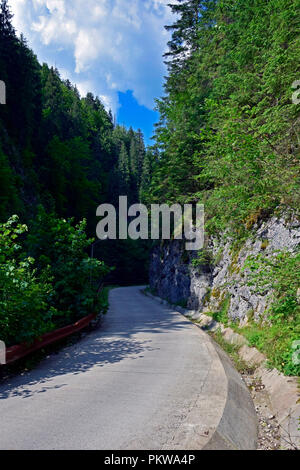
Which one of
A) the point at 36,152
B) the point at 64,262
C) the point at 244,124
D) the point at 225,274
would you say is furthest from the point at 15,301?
the point at 36,152

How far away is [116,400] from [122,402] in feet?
0.50

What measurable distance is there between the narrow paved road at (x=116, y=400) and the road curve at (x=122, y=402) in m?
0.01

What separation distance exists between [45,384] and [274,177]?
656cm

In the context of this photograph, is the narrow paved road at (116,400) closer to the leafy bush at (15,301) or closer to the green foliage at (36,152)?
the leafy bush at (15,301)

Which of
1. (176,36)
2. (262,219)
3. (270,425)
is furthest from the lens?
(176,36)

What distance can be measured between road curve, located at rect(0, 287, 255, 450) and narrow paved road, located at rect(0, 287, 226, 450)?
0.04 ft

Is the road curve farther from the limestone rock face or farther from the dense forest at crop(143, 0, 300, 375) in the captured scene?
the limestone rock face

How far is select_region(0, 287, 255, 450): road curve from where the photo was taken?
339 cm

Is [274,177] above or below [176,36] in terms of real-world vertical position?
below

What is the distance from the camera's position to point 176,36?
28.2m

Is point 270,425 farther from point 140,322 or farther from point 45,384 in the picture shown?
point 140,322

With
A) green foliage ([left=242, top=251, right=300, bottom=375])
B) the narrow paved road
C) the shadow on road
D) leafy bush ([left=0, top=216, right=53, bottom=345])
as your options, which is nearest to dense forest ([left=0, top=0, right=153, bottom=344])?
leafy bush ([left=0, top=216, right=53, bottom=345])

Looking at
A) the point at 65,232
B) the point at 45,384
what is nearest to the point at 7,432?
the point at 45,384

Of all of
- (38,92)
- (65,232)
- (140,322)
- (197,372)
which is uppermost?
(38,92)
